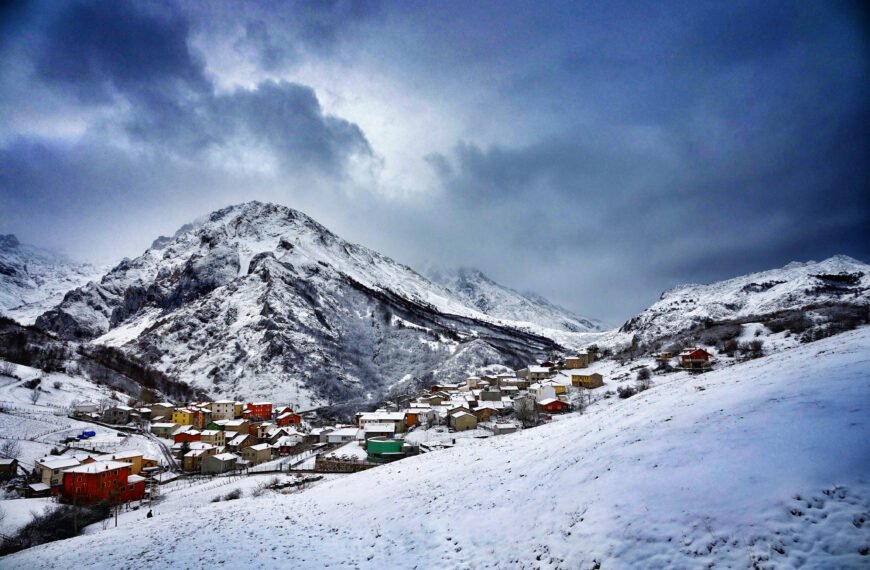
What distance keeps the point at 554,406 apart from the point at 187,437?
65240 millimetres

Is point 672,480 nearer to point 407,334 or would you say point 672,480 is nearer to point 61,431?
point 61,431

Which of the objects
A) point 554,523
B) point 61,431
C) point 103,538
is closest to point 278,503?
point 103,538

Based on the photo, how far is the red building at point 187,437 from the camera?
245 ft

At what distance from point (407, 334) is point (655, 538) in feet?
566

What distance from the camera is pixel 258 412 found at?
104125mm

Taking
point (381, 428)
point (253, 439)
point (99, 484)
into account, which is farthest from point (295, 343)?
point (99, 484)

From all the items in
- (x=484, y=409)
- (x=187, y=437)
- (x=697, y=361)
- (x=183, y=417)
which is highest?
(x=697, y=361)

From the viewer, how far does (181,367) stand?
146m

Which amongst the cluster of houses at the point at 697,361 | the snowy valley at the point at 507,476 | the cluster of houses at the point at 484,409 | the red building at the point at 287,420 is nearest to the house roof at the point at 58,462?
the snowy valley at the point at 507,476

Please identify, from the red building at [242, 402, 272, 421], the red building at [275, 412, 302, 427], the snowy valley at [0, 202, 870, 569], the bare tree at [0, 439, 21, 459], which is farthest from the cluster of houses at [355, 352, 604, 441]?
the bare tree at [0, 439, 21, 459]

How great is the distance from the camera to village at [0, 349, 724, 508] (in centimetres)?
4841

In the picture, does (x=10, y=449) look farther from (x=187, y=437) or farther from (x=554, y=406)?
(x=554, y=406)

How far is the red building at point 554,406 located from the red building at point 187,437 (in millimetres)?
61409

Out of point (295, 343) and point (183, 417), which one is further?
point (295, 343)
